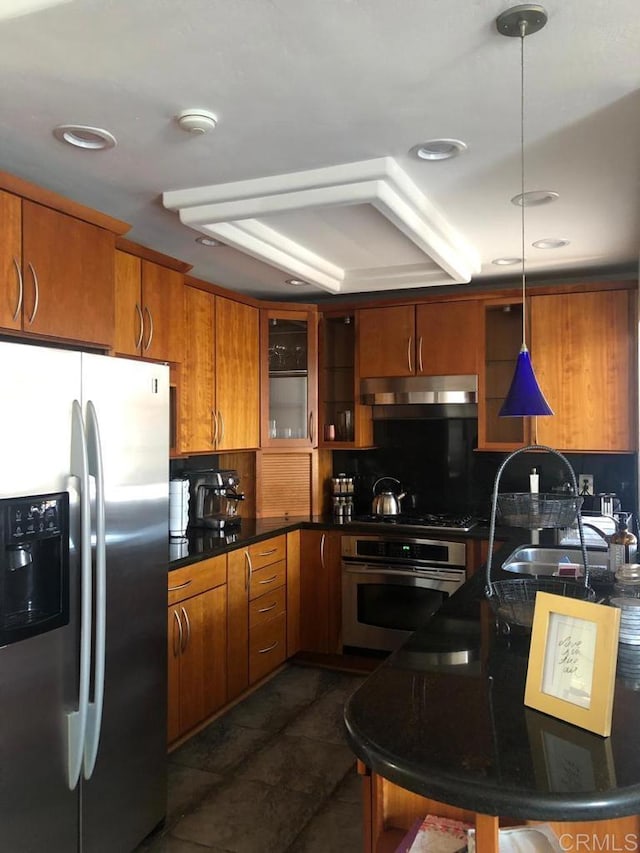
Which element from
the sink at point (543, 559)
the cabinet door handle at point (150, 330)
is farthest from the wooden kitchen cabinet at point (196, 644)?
the sink at point (543, 559)

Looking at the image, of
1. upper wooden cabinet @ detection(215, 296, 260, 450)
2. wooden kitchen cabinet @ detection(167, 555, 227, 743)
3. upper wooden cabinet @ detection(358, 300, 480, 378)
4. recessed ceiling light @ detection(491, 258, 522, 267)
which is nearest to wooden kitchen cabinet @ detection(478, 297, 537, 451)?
upper wooden cabinet @ detection(358, 300, 480, 378)

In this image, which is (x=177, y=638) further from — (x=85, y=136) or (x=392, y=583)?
(x=85, y=136)

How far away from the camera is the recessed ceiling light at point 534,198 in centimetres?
276

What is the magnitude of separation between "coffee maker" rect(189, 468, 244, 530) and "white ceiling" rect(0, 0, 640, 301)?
1464mm

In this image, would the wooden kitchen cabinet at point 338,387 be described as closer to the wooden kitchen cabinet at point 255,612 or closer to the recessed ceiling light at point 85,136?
the wooden kitchen cabinet at point 255,612

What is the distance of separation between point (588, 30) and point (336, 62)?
2.04ft

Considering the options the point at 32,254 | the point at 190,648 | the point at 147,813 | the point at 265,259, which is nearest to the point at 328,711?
the point at 190,648

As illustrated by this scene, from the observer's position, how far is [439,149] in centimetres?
231

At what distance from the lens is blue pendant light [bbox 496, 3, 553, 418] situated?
156 centimetres

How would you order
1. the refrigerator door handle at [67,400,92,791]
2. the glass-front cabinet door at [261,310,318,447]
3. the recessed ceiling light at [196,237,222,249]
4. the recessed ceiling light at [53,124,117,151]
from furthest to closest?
the glass-front cabinet door at [261,310,318,447]
the recessed ceiling light at [196,237,222,249]
the recessed ceiling light at [53,124,117,151]
the refrigerator door handle at [67,400,92,791]

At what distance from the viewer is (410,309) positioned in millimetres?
4238

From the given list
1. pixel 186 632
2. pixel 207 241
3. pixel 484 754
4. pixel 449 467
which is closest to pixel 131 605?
pixel 186 632

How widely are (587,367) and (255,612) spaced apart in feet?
7.69

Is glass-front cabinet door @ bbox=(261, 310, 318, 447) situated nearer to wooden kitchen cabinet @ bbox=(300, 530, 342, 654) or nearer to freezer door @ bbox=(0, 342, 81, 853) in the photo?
wooden kitchen cabinet @ bbox=(300, 530, 342, 654)
